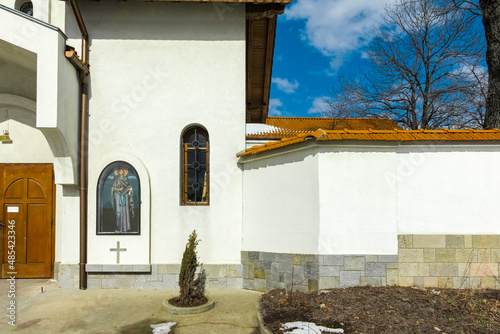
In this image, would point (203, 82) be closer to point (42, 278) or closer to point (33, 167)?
point (33, 167)

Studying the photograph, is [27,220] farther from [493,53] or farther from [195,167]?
[493,53]

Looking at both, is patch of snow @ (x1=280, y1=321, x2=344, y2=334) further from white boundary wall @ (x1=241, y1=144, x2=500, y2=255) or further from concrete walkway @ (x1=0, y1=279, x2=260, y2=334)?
white boundary wall @ (x1=241, y1=144, x2=500, y2=255)

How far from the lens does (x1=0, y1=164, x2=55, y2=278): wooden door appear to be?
8.31 metres

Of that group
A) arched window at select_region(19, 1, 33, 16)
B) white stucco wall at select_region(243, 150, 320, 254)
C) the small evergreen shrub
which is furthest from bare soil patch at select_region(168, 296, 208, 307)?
arched window at select_region(19, 1, 33, 16)

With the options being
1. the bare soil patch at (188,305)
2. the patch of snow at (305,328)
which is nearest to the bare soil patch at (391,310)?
the patch of snow at (305,328)

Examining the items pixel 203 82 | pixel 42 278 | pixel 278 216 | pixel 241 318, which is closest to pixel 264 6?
pixel 203 82

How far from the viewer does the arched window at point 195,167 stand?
26.0 ft

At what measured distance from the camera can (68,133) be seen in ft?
23.6

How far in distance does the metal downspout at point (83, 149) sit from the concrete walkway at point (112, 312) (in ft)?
1.90

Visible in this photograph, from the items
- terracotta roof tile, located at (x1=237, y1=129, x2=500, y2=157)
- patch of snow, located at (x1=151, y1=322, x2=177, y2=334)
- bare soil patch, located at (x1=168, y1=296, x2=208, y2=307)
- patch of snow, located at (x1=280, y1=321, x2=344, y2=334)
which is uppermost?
terracotta roof tile, located at (x1=237, y1=129, x2=500, y2=157)

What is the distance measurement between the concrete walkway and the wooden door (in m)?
0.68

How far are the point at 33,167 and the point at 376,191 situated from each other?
742 centimetres

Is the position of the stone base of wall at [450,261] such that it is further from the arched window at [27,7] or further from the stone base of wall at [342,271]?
the arched window at [27,7]

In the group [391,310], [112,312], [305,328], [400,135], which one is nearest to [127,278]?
[112,312]
